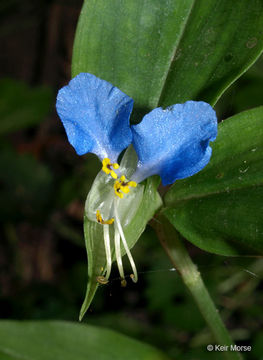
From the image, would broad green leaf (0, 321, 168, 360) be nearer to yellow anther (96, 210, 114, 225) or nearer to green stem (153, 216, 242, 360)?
green stem (153, 216, 242, 360)

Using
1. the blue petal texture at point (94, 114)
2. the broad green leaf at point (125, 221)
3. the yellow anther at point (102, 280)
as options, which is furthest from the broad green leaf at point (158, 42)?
the yellow anther at point (102, 280)

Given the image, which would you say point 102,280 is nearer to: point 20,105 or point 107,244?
point 107,244

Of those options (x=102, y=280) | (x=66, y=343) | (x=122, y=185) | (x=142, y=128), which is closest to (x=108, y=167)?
(x=122, y=185)

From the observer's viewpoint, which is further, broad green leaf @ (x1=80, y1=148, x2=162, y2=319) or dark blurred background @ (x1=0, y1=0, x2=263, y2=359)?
dark blurred background @ (x1=0, y1=0, x2=263, y2=359)

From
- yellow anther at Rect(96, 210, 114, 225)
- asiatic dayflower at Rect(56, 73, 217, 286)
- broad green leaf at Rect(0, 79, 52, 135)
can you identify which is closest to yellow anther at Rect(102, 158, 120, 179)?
asiatic dayflower at Rect(56, 73, 217, 286)

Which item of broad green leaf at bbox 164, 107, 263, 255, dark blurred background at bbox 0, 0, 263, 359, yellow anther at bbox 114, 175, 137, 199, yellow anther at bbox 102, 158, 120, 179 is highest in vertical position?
yellow anther at bbox 102, 158, 120, 179

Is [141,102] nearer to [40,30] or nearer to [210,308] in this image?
[210,308]
